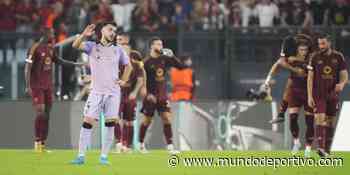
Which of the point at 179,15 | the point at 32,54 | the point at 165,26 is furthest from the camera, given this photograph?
the point at 179,15

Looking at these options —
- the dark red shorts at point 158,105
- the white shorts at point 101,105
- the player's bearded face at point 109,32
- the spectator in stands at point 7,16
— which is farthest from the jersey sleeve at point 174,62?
the spectator in stands at point 7,16

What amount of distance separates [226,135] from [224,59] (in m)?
2.04

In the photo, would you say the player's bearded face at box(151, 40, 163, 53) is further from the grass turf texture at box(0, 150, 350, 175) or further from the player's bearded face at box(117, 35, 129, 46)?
the grass turf texture at box(0, 150, 350, 175)

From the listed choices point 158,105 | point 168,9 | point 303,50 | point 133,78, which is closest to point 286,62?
point 303,50

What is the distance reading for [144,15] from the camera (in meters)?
32.2

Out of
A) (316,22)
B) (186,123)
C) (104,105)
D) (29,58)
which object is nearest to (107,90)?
(104,105)

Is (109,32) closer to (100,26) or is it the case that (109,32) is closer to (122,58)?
(100,26)

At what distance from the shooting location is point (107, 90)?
832 inches

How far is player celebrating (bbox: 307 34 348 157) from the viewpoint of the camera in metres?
23.4

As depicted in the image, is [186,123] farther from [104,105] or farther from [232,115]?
[104,105]

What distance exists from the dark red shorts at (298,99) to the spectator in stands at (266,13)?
661cm

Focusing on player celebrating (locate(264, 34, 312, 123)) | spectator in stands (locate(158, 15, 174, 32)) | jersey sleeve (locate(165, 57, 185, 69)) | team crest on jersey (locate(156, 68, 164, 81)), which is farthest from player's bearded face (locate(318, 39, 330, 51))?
spectator in stands (locate(158, 15, 174, 32))

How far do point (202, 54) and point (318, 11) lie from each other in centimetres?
361

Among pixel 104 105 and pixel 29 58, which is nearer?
pixel 104 105
